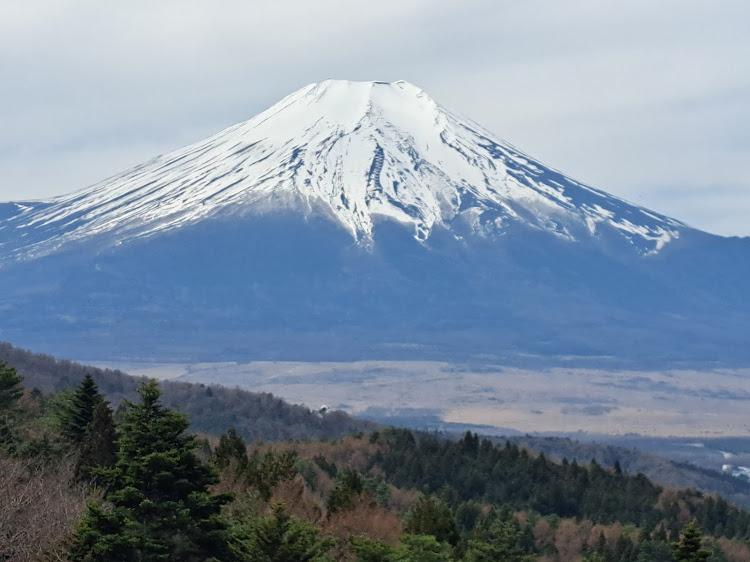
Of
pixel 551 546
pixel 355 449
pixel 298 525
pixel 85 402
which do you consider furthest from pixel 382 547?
pixel 355 449

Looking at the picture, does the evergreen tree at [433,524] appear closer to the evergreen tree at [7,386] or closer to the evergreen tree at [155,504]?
the evergreen tree at [155,504]

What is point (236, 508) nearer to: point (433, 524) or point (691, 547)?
point (433, 524)

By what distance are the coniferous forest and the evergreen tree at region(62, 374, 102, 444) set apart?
0.11ft

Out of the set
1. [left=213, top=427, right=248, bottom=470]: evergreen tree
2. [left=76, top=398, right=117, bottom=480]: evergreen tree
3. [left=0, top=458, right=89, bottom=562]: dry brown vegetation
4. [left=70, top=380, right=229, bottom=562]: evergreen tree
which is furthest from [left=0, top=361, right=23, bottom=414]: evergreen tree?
[left=70, top=380, right=229, bottom=562]: evergreen tree

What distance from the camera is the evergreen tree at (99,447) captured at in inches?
1265

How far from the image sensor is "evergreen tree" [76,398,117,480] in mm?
32125

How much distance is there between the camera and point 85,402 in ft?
126

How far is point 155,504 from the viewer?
25375mm

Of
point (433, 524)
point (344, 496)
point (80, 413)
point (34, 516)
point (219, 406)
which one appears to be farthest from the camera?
point (219, 406)

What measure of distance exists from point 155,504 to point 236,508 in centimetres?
746

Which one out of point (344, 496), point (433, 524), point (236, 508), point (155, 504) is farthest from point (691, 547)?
point (155, 504)

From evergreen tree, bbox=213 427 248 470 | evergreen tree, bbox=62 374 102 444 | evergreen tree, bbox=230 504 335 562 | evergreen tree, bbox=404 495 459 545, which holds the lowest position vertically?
evergreen tree, bbox=404 495 459 545

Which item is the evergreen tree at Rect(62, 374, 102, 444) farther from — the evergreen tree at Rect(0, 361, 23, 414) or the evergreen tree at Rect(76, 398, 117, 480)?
the evergreen tree at Rect(76, 398, 117, 480)

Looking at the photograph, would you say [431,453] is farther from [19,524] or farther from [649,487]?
[19,524]
